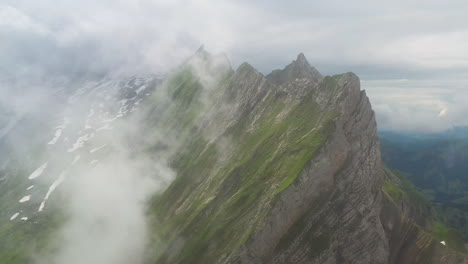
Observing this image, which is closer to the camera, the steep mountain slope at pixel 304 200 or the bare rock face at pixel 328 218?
the bare rock face at pixel 328 218

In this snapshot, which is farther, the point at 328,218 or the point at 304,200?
the point at 304,200

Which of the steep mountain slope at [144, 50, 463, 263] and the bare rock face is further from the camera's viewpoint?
the steep mountain slope at [144, 50, 463, 263]

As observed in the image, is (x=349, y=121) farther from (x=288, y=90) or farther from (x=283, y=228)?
(x=288, y=90)

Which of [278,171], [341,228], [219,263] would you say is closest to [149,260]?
[219,263]

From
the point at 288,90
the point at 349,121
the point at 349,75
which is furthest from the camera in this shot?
the point at 288,90

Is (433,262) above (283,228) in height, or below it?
below

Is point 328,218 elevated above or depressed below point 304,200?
below

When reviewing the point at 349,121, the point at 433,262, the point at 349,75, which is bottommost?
the point at 433,262

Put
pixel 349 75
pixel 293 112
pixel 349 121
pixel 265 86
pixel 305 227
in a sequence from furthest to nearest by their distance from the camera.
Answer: pixel 265 86
pixel 293 112
pixel 349 75
pixel 349 121
pixel 305 227

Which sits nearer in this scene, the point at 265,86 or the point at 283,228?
the point at 283,228
